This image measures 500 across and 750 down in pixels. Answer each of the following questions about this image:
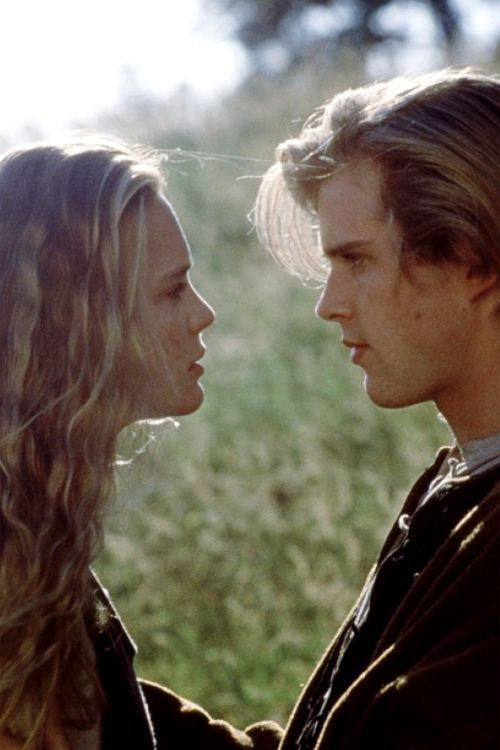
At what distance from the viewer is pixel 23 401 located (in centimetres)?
321

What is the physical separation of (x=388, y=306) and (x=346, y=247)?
172mm

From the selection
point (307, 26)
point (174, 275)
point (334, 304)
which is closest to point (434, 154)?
point (334, 304)

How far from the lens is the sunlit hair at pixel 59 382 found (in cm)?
315

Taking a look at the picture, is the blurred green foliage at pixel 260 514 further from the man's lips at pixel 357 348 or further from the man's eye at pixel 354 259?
the man's eye at pixel 354 259

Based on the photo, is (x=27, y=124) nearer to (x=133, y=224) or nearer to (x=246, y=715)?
(x=246, y=715)

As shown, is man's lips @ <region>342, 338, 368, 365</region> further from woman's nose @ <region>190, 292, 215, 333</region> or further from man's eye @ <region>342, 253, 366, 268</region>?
woman's nose @ <region>190, 292, 215, 333</region>

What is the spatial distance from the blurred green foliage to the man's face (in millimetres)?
822

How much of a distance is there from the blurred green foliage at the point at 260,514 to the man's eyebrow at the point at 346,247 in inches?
33.7

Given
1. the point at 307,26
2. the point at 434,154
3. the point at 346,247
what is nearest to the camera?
the point at 434,154

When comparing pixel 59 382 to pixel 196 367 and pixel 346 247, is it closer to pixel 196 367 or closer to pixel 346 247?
pixel 196 367

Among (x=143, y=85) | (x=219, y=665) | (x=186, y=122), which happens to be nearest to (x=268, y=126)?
(x=186, y=122)

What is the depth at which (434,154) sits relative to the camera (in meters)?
3.03

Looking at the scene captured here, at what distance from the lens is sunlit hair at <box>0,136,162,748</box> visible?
10.3 ft

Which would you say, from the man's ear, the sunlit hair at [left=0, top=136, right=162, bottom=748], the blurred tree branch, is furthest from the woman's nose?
the blurred tree branch
